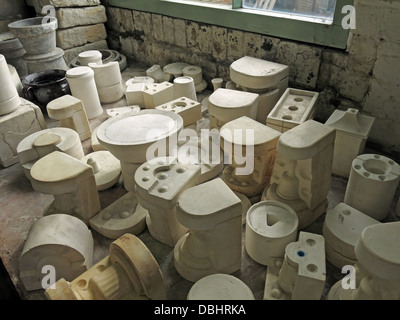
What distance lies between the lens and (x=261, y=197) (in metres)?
2.49

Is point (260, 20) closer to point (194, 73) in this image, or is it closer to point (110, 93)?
point (194, 73)

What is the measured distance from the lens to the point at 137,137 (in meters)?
2.48

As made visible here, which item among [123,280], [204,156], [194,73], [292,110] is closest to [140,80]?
[194,73]

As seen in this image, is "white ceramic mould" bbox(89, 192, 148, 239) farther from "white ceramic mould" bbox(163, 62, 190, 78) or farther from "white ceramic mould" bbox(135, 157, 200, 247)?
"white ceramic mould" bbox(163, 62, 190, 78)

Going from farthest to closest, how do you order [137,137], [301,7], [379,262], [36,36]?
1. [36,36]
2. [301,7]
3. [137,137]
4. [379,262]

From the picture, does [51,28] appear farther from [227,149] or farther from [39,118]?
[227,149]

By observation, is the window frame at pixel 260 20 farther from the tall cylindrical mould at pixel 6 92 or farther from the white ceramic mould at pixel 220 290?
the white ceramic mould at pixel 220 290

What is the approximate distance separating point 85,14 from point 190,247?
Result: 3947mm

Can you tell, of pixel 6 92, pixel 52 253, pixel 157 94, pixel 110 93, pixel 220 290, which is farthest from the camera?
pixel 110 93

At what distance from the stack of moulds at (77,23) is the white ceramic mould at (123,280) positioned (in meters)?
3.73

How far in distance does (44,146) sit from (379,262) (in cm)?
242

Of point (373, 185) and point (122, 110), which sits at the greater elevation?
point (373, 185)

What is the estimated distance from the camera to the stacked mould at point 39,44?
3777mm

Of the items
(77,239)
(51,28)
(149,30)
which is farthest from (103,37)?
(77,239)
